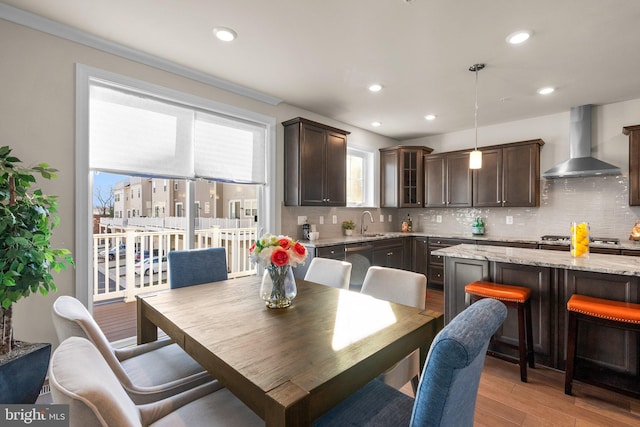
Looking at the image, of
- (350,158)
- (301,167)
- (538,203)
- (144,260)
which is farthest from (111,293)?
(538,203)

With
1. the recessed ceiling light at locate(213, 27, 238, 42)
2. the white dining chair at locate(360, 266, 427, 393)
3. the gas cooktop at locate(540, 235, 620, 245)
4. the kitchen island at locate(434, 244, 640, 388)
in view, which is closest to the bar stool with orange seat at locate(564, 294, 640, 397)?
the kitchen island at locate(434, 244, 640, 388)

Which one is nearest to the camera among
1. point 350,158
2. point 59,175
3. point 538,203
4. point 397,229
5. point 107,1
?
point 107,1

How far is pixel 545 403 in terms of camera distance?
1.99m

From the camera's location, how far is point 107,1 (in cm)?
196

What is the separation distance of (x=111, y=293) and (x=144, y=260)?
20.2 inches

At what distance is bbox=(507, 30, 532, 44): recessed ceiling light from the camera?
7.52 ft

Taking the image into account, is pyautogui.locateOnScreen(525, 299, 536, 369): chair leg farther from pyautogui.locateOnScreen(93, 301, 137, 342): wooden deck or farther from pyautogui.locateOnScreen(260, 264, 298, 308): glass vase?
pyautogui.locateOnScreen(93, 301, 137, 342): wooden deck

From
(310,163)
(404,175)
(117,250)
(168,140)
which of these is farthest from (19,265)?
(404,175)

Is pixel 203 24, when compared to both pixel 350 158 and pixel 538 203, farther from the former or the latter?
pixel 538 203

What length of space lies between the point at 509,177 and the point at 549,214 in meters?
0.77

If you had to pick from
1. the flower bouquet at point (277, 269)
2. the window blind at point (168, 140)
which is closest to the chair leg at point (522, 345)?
the flower bouquet at point (277, 269)

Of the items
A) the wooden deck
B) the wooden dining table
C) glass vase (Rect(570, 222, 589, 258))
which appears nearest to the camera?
the wooden dining table

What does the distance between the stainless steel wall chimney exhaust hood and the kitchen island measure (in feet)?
5.86

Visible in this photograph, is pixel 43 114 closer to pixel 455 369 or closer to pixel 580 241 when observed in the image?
pixel 455 369
